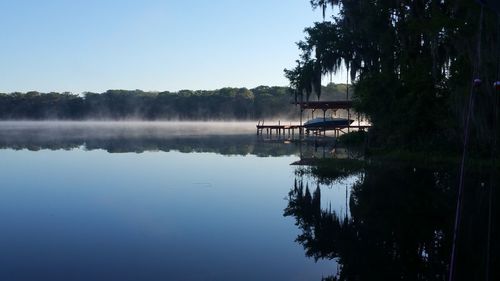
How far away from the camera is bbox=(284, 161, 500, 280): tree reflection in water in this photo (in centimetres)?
835

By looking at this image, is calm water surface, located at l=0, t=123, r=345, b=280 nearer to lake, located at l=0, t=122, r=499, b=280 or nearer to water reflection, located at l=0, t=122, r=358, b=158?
lake, located at l=0, t=122, r=499, b=280

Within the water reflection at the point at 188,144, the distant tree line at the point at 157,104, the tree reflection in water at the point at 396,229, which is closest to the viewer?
the tree reflection in water at the point at 396,229

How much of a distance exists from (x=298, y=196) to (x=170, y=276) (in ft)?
25.7

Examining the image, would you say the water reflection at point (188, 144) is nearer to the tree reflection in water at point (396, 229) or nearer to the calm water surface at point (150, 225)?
the calm water surface at point (150, 225)

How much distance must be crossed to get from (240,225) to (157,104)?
5737 inches

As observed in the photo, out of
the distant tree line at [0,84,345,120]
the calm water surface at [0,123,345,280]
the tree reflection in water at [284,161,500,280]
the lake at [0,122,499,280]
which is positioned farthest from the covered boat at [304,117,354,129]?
the distant tree line at [0,84,345,120]

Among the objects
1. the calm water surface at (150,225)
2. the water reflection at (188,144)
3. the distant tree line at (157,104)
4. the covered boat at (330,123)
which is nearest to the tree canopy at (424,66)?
the water reflection at (188,144)

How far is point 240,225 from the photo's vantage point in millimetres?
11695

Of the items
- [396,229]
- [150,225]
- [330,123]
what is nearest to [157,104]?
[330,123]

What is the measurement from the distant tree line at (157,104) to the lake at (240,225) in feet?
362

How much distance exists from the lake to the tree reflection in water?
29 mm

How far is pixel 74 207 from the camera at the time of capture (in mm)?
13656

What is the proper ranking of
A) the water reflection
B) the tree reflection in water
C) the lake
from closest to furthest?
the tree reflection in water < the lake < the water reflection

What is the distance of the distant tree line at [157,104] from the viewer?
134 meters
